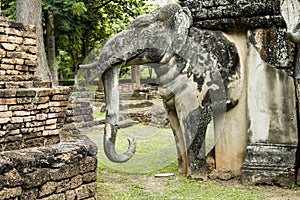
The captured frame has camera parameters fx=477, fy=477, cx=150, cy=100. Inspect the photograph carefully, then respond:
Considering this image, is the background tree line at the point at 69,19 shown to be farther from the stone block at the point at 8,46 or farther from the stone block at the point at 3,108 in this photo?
the stone block at the point at 3,108

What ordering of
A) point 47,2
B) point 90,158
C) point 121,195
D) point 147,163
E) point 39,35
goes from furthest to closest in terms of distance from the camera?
point 47,2
point 39,35
point 147,163
point 121,195
point 90,158

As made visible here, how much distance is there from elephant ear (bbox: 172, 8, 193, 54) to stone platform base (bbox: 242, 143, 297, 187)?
1.39 meters

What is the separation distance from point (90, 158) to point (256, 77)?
2.11m

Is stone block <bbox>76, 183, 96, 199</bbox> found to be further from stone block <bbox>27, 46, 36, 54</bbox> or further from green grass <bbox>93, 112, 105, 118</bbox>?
green grass <bbox>93, 112, 105, 118</bbox>

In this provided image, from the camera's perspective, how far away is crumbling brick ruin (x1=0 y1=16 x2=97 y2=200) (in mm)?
3795

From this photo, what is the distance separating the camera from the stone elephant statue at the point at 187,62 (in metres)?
Result: 5.29

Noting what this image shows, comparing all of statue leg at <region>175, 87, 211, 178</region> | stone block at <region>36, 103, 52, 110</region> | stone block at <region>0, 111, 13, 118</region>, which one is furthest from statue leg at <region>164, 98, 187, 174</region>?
stone block at <region>0, 111, 13, 118</region>

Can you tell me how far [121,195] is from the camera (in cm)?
490

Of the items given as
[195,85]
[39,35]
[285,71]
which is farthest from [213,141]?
[39,35]

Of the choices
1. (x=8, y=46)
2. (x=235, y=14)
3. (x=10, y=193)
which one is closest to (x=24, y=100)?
(x=10, y=193)

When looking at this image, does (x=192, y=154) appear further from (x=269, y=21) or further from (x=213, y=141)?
(x=269, y=21)

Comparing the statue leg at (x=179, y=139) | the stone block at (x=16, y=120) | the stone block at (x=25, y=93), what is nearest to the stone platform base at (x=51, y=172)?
the stone block at (x=16, y=120)

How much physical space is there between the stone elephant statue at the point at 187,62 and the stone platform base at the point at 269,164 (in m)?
0.54

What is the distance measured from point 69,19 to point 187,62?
9910mm
